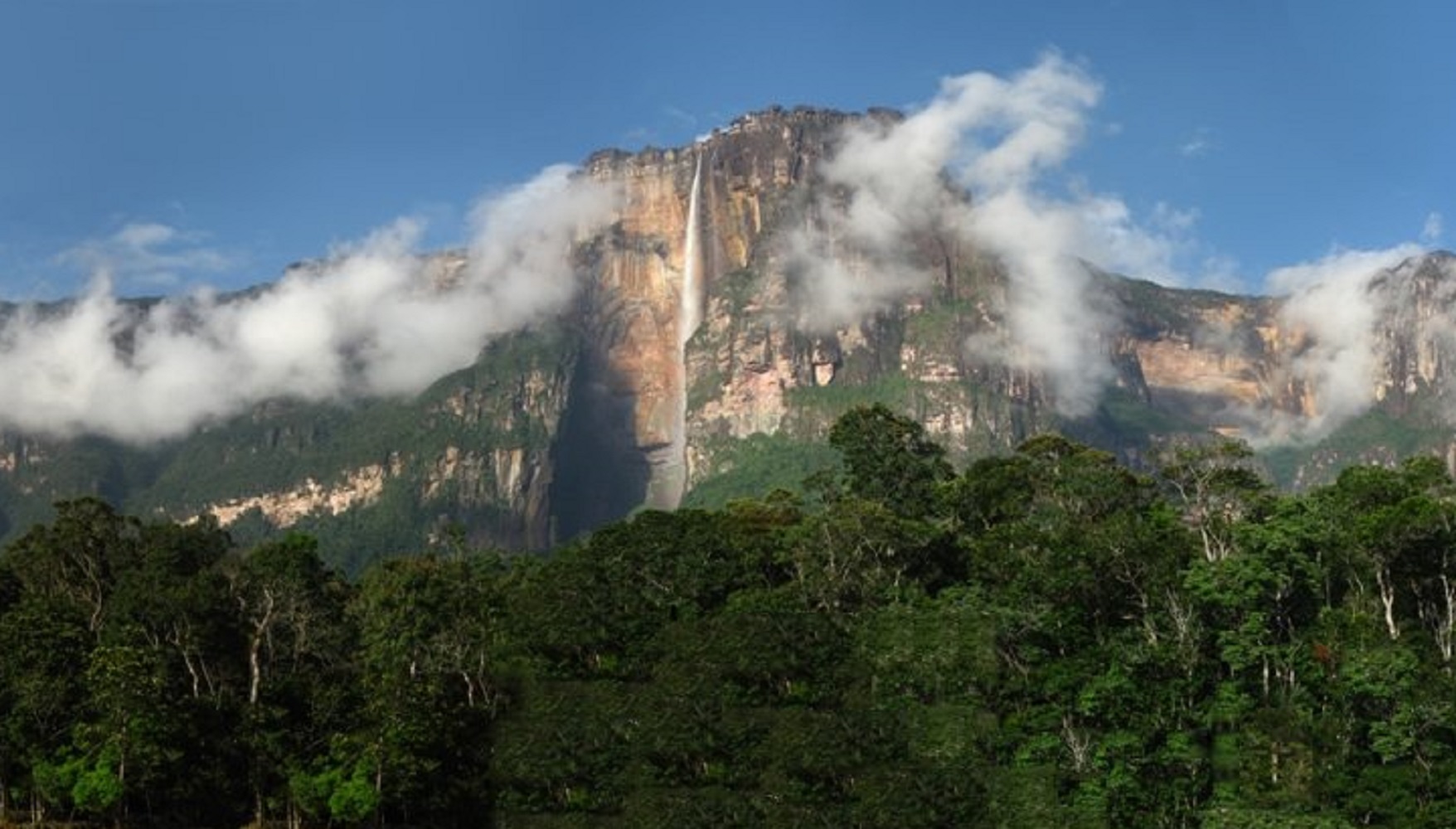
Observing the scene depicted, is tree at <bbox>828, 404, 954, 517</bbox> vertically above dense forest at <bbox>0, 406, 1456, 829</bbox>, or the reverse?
tree at <bbox>828, 404, 954, 517</bbox>

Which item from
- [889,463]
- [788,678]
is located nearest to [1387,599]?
[788,678]

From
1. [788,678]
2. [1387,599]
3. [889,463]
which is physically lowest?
[788,678]

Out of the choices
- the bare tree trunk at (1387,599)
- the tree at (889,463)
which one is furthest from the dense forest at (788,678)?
the tree at (889,463)

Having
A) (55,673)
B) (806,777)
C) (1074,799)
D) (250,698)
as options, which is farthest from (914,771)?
(55,673)

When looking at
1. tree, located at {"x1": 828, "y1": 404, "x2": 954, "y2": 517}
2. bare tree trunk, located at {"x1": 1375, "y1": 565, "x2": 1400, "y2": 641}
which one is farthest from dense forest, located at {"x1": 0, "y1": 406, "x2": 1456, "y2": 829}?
tree, located at {"x1": 828, "y1": 404, "x2": 954, "y2": 517}

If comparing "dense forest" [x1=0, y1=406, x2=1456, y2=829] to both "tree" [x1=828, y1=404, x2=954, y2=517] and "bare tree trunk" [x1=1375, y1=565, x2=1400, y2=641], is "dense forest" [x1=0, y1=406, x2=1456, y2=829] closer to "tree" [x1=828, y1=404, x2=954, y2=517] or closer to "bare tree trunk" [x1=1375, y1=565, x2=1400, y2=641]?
"bare tree trunk" [x1=1375, y1=565, x2=1400, y2=641]

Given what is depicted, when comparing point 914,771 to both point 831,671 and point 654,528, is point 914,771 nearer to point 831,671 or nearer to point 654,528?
point 831,671

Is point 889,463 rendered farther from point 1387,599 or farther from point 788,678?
point 788,678

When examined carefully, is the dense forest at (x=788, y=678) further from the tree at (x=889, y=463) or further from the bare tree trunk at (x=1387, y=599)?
the tree at (x=889, y=463)
